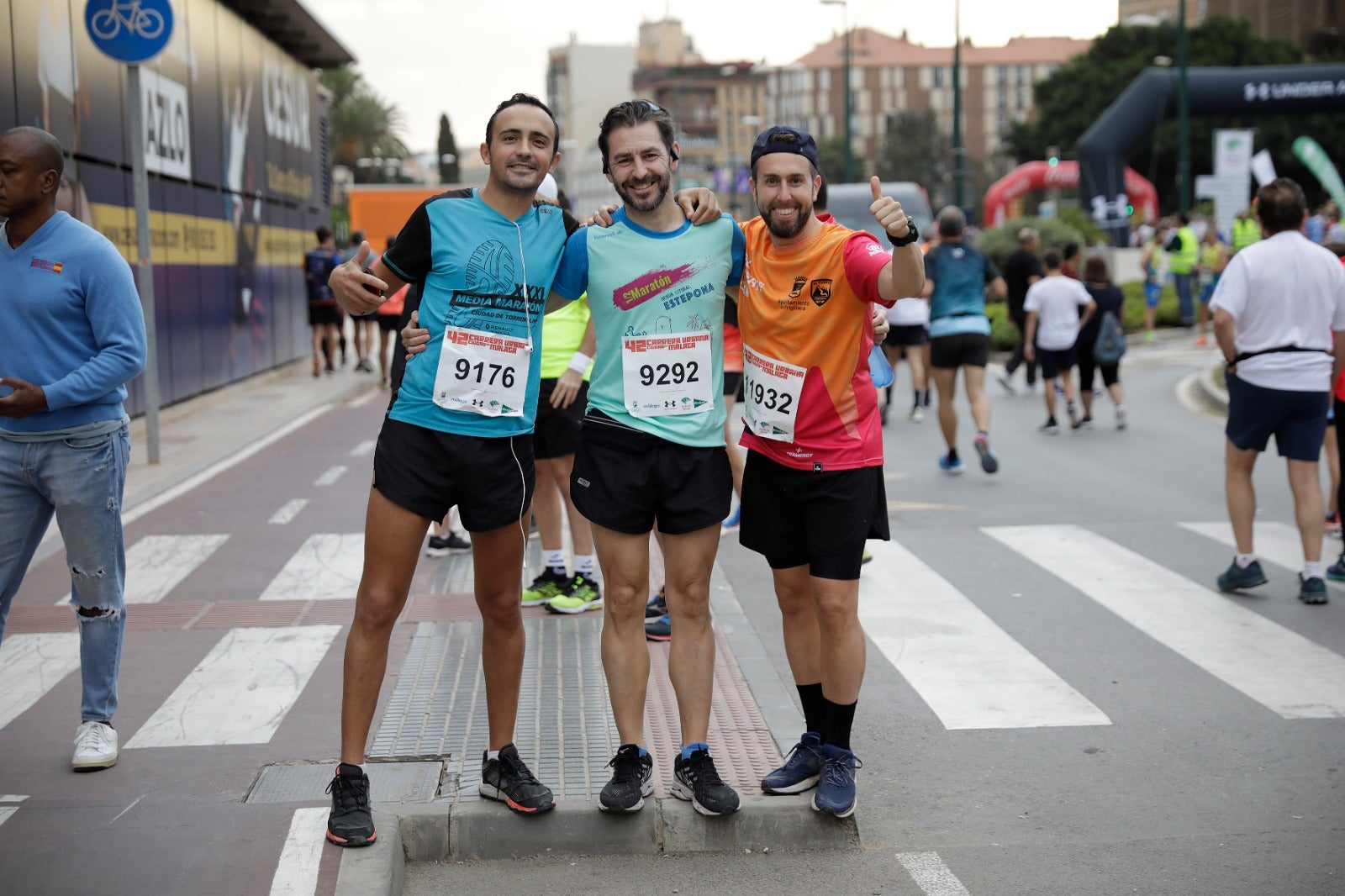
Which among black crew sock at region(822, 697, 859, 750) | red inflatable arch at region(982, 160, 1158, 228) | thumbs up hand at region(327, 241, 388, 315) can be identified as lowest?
black crew sock at region(822, 697, 859, 750)

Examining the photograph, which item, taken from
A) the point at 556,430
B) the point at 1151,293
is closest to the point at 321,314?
the point at 1151,293

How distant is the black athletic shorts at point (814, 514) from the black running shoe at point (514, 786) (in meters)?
0.96

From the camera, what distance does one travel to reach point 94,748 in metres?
4.88

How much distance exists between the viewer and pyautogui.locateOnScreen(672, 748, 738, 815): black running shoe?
437 cm

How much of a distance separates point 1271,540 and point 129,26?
913cm

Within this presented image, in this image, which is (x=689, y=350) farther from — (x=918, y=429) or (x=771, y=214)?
(x=918, y=429)

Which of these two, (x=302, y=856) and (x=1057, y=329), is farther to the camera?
(x=1057, y=329)

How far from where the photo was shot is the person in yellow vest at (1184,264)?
25922mm

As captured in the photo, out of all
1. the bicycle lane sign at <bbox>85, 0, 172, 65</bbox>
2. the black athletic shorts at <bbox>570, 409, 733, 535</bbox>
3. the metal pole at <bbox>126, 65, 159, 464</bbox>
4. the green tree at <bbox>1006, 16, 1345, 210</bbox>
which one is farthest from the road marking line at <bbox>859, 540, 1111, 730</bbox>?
the green tree at <bbox>1006, 16, 1345, 210</bbox>

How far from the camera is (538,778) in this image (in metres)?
4.73

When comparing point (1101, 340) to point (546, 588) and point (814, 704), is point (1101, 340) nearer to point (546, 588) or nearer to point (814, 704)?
point (546, 588)

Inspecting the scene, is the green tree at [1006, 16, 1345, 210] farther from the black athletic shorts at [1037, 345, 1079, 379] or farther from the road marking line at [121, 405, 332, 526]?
the road marking line at [121, 405, 332, 526]

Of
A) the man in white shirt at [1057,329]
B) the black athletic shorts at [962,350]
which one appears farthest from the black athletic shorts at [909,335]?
the black athletic shorts at [962,350]

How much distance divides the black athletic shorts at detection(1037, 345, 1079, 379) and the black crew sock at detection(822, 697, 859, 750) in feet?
35.2
